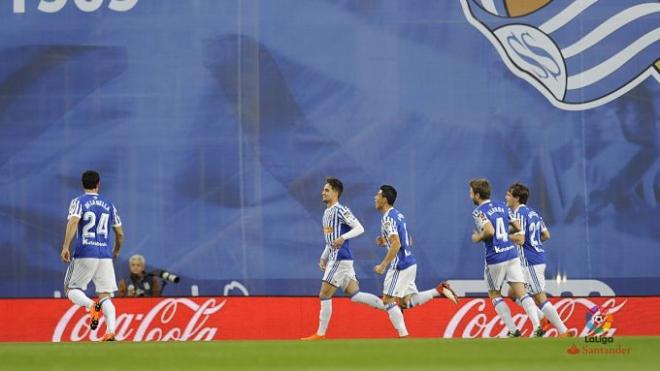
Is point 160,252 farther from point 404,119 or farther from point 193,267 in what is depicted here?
point 404,119

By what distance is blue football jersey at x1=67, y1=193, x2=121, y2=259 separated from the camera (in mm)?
14992

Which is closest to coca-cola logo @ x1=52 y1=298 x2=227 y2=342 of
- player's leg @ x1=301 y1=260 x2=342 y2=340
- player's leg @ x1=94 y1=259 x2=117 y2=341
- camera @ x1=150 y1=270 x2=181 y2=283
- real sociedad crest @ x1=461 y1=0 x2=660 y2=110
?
camera @ x1=150 y1=270 x2=181 y2=283

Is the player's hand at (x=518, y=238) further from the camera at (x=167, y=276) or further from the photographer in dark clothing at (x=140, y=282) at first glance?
the photographer in dark clothing at (x=140, y=282)

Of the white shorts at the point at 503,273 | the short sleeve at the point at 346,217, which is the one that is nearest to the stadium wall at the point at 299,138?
the short sleeve at the point at 346,217

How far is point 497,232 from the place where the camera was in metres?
15.9

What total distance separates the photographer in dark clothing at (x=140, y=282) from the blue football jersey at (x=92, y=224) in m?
5.05

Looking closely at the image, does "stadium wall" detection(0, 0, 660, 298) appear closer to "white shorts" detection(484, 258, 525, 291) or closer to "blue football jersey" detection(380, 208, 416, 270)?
"blue football jersey" detection(380, 208, 416, 270)

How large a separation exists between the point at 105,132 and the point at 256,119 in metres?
2.34

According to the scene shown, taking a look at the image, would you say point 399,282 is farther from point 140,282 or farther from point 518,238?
point 140,282

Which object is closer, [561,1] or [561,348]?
[561,348]

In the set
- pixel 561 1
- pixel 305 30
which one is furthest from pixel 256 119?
pixel 561 1

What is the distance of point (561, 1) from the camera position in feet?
68.1

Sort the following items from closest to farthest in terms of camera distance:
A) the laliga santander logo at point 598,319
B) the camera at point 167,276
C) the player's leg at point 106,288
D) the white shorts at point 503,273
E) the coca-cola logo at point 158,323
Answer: the player's leg at point 106,288, the white shorts at point 503,273, the coca-cola logo at point 158,323, the laliga santander logo at point 598,319, the camera at point 167,276

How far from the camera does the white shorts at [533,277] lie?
16875 millimetres
